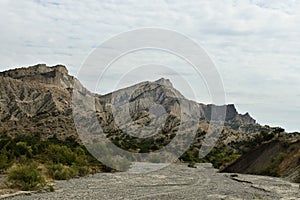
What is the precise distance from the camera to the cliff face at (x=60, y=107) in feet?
346

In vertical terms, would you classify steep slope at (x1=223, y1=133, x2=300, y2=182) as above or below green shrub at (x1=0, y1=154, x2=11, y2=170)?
above

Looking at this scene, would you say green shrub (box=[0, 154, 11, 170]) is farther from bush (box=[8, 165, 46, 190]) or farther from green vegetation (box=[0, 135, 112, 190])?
bush (box=[8, 165, 46, 190])

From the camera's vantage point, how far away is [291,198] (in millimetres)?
29734

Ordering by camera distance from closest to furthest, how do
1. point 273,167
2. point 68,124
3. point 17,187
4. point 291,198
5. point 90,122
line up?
point 291,198 < point 17,187 < point 273,167 < point 90,122 < point 68,124

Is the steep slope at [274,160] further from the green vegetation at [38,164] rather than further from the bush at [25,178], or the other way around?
the bush at [25,178]

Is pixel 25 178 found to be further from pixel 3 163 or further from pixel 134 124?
pixel 134 124

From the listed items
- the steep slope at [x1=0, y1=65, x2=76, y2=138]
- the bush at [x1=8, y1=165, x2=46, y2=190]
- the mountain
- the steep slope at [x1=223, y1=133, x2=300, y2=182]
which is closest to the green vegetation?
the bush at [x1=8, y1=165, x2=46, y2=190]

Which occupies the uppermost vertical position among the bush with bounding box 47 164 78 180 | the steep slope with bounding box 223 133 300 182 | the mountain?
the mountain

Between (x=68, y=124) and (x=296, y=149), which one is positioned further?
(x=68, y=124)

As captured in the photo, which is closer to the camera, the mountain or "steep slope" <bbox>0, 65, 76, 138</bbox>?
the mountain

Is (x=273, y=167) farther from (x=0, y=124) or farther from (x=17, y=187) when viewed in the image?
(x=0, y=124)

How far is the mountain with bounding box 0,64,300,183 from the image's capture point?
75.7 metres

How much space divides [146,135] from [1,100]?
2024 inches

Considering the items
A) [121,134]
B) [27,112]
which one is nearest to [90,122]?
[121,134]
